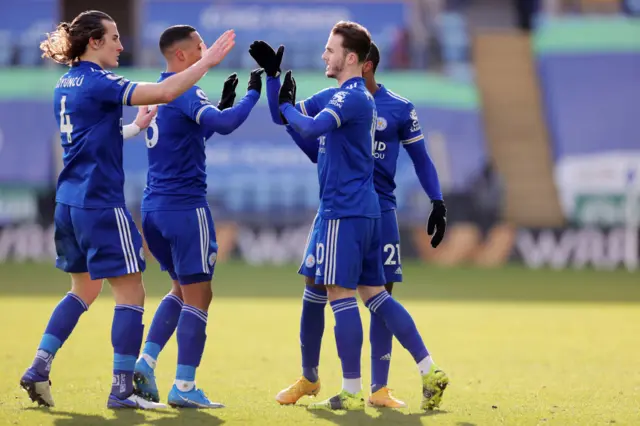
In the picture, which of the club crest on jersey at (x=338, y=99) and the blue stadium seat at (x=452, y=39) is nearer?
the club crest on jersey at (x=338, y=99)

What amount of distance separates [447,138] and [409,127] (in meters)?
22.2

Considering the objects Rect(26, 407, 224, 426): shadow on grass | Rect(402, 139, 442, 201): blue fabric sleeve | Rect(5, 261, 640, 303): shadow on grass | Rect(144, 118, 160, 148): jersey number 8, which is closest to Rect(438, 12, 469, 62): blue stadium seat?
Rect(5, 261, 640, 303): shadow on grass

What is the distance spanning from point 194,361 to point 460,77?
24873 millimetres

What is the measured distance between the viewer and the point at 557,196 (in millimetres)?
29641

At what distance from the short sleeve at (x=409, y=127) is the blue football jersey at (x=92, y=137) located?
1903 mm

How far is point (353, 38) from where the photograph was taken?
6.95m

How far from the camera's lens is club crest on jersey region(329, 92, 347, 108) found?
22.4 ft

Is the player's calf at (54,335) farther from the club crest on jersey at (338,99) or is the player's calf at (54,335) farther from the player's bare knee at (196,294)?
the club crest on jersey at (338,99)

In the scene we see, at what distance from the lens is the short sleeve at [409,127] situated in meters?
7.52

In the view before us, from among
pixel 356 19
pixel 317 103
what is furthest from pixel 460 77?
pixel 317 103

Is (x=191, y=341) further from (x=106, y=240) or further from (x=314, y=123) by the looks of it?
(x=314, y=123)

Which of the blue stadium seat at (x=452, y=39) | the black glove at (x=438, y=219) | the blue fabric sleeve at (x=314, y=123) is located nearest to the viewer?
the blue fabric sleeve at (x=314, y=123)

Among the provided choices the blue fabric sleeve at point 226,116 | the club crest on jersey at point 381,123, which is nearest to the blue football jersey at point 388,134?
the club crest on jersey at point 381,123

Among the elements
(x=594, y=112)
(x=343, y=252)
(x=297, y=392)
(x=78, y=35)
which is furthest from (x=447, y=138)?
(x=78, y=35)
